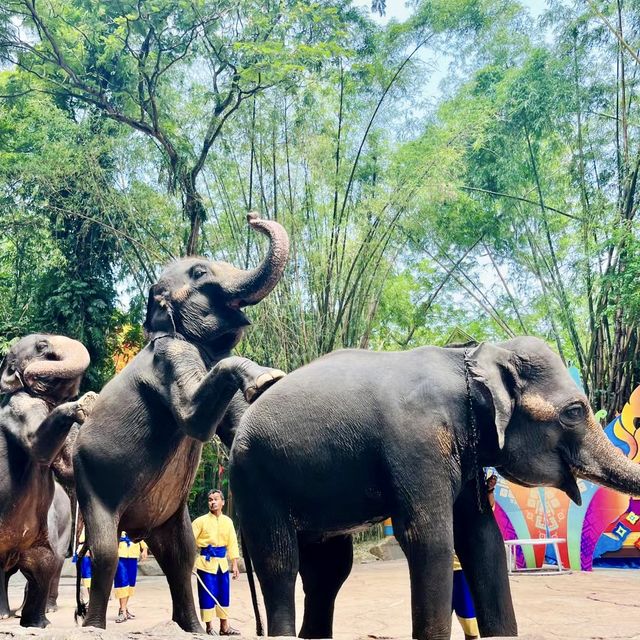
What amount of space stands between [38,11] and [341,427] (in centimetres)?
1056

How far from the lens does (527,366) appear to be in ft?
A: 8.78

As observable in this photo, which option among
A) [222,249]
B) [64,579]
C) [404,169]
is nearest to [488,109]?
[404,169]

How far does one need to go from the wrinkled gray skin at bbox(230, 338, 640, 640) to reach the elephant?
1216 mm

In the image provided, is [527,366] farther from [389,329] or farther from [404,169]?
[389,329]

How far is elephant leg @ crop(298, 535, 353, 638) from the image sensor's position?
2.90 meters

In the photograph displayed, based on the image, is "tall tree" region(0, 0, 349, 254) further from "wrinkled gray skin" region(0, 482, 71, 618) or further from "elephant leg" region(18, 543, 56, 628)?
"elephant leg" region(18, 543, 56, 628)

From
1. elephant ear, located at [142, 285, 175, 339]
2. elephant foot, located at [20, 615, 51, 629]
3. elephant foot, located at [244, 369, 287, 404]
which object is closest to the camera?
elephant foot, located at [244, 369, 287, 404]

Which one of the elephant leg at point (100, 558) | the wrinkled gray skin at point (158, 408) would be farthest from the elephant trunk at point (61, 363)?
the elephant leg at point (100, 558)

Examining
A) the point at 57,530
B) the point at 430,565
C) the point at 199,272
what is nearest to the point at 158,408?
the point at 199,272

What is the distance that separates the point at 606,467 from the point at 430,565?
67 cm

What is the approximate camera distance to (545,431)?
2631 mm

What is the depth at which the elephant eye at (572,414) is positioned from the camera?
2.63 metres

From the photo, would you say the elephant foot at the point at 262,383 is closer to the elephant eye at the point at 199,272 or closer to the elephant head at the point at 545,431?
the elephant head at the point at 545,431

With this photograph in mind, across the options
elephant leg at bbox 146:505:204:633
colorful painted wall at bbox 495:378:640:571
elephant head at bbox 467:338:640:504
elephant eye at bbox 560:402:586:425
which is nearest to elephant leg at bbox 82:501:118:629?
elephant leg at bbox 146:505:204:633
